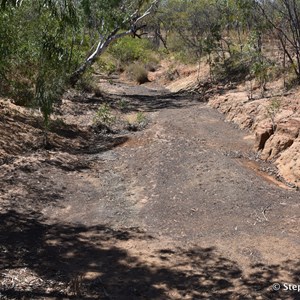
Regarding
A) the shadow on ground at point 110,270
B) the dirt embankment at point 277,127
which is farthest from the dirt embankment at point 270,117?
the shadow on ground at point 110,270

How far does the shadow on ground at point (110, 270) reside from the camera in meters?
5.00

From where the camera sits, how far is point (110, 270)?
559 centimetres

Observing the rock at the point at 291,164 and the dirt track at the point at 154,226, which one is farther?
the rock at the point at 291,164

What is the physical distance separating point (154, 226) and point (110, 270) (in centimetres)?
150

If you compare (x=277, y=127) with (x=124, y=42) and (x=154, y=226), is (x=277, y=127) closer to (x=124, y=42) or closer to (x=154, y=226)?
(x=154, y=226)

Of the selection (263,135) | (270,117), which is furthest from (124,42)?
(263,135)


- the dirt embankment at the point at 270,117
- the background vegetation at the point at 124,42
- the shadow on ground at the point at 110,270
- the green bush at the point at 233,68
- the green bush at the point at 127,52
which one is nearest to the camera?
the shadow on ground at the point at 110,270

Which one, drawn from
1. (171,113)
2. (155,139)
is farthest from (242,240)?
(171,113)

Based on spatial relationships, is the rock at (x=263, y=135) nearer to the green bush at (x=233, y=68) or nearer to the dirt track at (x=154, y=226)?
the dirt track at (x=154, y=226)

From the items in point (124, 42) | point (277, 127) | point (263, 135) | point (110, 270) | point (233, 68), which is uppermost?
point (124, 42)

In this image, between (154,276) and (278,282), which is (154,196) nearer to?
(154,276)

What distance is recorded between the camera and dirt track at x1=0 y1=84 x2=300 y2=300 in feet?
17.3

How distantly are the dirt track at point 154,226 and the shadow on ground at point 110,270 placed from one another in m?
0.01

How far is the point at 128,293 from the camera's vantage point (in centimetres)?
504
